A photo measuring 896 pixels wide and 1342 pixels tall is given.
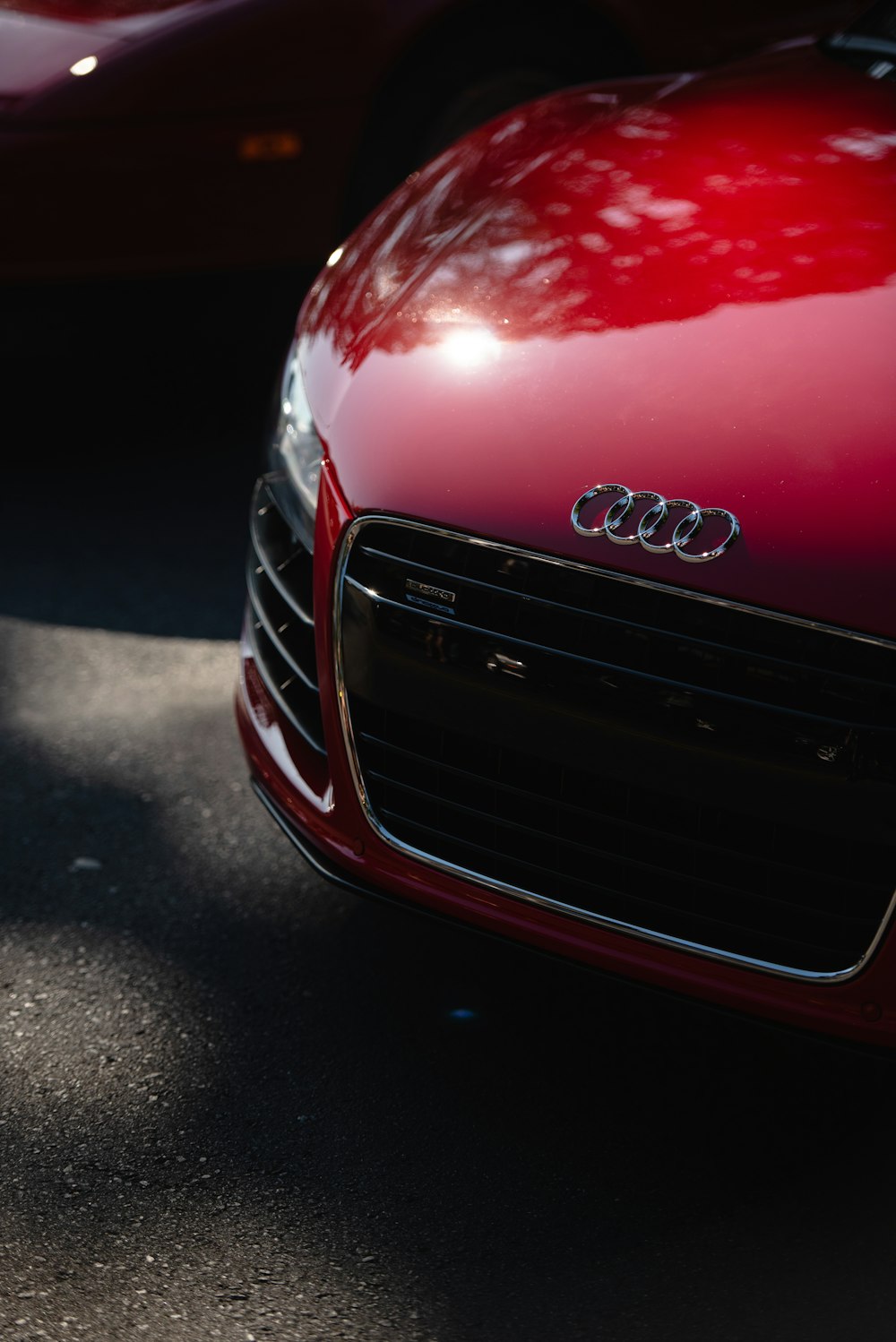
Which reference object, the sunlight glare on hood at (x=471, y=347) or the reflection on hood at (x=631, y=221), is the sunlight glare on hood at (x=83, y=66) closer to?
the reflection on hood at (x=631, y=221)

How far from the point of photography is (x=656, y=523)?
178 cm

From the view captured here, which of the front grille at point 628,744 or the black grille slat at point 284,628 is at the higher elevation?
the front grille at point 628,744

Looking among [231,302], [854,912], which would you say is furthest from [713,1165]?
[231,302]

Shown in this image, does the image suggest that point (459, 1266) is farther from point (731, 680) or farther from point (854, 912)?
point (731, 680)

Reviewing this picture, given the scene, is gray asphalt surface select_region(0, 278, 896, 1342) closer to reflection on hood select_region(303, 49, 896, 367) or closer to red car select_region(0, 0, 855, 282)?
reflection on hood select_region(303, 49, 896, 367)

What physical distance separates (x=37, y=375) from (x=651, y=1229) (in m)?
3.58

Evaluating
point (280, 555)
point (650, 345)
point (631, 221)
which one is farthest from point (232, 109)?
point (650, 345)

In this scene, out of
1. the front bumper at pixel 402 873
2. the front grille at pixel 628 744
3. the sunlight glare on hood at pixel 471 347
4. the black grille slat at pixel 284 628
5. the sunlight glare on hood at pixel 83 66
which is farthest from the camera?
the sunlight glare on hood at pixel 83 66

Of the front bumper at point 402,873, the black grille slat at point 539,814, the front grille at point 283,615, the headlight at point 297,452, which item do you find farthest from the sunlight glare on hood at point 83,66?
the black grille slat at point 539,814

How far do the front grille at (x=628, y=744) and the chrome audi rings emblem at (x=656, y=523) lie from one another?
5cm

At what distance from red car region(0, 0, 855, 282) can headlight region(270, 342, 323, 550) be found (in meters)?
1.59

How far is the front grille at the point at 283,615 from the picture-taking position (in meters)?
2.16

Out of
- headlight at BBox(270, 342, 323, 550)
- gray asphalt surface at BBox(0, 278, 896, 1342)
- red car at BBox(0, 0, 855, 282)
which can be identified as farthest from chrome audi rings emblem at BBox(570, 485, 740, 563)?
red car at BBox(0, 0, 855, 282)

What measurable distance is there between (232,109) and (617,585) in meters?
2.53
